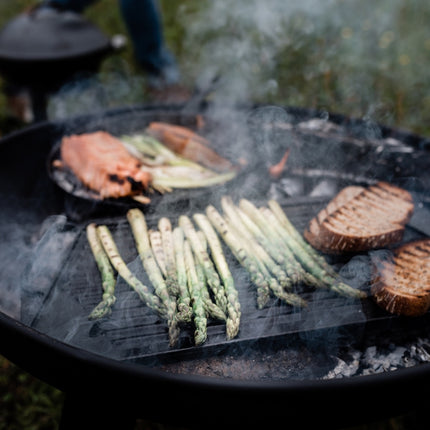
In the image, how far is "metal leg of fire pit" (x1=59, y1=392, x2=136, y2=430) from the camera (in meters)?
1.81

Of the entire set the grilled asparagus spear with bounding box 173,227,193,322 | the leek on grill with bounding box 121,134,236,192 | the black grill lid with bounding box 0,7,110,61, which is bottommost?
the grilled asparagus spear with bounding box 173,227,193,322

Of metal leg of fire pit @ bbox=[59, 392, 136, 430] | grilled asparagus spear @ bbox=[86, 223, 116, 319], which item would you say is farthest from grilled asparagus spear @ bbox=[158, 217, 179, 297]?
metal leg of fire pit @ bbox=[59, 392, 136, 430]

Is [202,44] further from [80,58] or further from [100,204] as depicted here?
[100,204]

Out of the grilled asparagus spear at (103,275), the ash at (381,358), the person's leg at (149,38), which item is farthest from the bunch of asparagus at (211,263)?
the person's leg at (149,38)

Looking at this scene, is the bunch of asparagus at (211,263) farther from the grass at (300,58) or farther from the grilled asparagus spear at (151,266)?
the grass at (300,58)

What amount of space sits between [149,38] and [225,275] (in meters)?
5.21

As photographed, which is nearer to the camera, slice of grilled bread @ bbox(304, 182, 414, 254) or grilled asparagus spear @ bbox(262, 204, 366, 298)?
grilled asparagus spear @ bbox(262, 204, 366, 298)

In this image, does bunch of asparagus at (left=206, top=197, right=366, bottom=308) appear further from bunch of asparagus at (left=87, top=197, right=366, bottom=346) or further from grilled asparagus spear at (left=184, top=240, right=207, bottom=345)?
grilled asparagus spear at (left=184, top=240, right=207, bottom=345)

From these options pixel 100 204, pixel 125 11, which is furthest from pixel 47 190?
pixel 125 11

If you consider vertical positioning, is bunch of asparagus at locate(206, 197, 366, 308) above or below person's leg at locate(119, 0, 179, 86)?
below

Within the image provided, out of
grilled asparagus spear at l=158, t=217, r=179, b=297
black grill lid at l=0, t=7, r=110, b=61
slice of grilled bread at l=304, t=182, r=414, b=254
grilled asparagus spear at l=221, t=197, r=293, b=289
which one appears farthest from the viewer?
black grill lid at l=0, t=7, r=110, b=61

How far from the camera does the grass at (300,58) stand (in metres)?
5.86

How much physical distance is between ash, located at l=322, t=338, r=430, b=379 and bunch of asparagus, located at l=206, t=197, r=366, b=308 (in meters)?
0.33

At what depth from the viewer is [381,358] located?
2.12 meters
